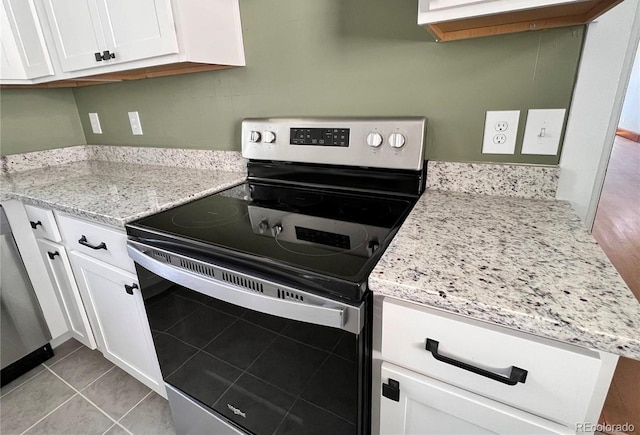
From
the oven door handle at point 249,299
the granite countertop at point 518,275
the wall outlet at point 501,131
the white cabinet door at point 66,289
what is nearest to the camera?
the granite countertop at point 518,275

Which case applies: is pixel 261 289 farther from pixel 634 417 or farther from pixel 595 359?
pixel 634 417

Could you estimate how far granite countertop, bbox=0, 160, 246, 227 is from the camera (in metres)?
1.12

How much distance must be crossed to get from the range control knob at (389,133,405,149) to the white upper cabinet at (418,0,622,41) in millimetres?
286

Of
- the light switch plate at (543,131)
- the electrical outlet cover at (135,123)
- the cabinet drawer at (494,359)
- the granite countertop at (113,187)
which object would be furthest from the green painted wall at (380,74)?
the cabinet drawer at (494,359)

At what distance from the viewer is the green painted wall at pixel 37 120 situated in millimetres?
1844

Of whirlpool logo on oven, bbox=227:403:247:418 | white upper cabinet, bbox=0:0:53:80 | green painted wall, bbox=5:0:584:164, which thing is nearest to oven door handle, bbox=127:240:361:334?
whirlpool logo on oven, bbox=227:403:247:418

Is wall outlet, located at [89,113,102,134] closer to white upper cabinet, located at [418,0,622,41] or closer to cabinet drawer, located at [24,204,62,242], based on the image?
cabinet drawer, located at [24,204,62,242]

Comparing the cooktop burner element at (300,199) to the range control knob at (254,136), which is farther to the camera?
the range control knob at (254,136)

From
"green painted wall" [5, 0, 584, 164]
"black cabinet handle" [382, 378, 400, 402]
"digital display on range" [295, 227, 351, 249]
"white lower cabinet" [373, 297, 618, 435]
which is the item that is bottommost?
"black cabinet handle" [382, 378, 400, 402]

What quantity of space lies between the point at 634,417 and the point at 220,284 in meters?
1.71

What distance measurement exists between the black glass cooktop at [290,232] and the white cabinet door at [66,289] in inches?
27.4

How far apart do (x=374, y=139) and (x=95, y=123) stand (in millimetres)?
1869

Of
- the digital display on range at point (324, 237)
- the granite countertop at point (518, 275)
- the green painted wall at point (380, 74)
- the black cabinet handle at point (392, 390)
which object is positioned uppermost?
the green painted wall at point (380, 74)

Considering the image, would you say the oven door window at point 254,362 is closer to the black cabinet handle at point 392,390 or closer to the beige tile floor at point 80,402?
the black cabinet handle at point 392,390
